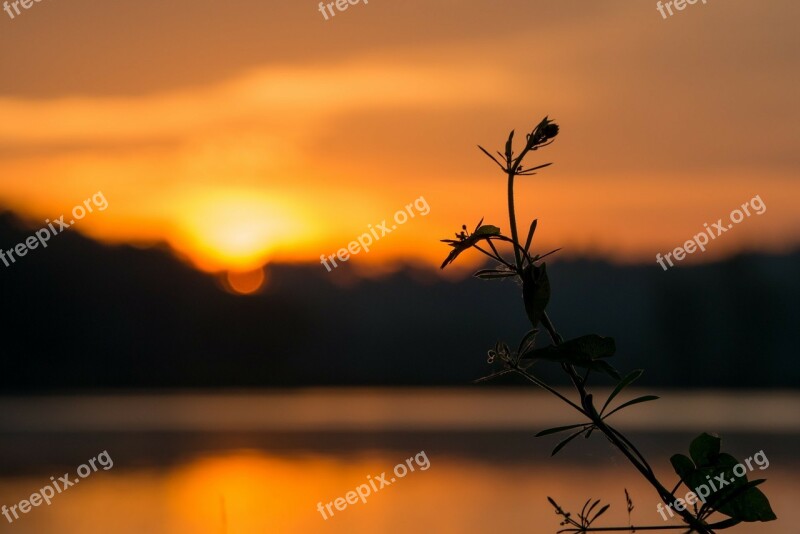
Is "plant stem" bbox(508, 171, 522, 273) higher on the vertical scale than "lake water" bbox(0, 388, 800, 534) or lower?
lower

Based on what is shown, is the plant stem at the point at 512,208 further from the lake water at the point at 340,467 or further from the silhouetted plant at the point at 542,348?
the lake water at the point at 340,467

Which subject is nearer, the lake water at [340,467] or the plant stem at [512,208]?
the plant stem at [512,208]

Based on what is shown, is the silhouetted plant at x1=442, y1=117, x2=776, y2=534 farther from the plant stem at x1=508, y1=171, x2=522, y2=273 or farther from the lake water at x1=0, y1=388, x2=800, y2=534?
the lake water at x1=0, y1=388, x2=800, y2=534

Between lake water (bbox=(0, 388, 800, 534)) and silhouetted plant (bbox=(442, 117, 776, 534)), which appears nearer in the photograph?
silhouetted plant (bbox=(442, 117, 776, 534))

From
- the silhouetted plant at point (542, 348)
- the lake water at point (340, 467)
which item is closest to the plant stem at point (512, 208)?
the silhouetted plant at point (542, 348)

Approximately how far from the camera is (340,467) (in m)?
14.2

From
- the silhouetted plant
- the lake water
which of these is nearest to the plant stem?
the silhouetted plant

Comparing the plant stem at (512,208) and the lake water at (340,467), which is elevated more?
the lake water at (340,467)

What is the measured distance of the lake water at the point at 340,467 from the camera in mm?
Result: 9219

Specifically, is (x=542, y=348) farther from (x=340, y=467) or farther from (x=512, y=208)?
(x=340, y=467)

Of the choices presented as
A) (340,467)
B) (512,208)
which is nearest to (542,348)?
(512,208)

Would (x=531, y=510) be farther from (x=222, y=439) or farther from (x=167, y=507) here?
(x=222, y=439)

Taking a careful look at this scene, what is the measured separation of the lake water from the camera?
363 inches

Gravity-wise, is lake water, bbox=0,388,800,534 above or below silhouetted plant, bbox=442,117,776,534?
above
